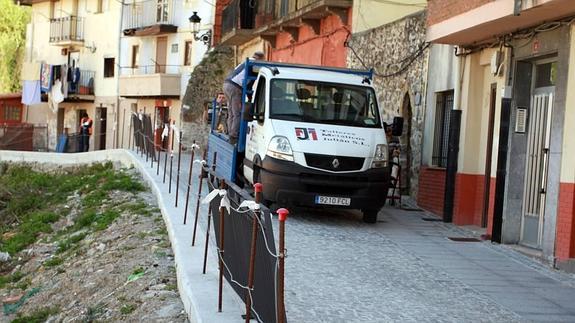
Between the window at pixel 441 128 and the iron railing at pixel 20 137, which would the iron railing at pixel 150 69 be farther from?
the window at pixel 441 128

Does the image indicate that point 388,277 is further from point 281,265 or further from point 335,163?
point 281,265

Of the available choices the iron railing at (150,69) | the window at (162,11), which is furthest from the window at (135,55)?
the window at (162,11)

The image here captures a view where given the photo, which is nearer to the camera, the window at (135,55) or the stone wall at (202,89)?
the stone wall at (202,89)

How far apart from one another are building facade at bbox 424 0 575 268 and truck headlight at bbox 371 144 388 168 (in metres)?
1.68

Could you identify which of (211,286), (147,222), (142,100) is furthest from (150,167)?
(142,100)

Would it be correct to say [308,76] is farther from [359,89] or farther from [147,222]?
[147,222]

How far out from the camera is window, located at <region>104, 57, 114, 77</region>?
46.4 meters

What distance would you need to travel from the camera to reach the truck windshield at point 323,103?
1365 centimetres

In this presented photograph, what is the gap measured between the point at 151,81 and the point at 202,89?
478 centimetres

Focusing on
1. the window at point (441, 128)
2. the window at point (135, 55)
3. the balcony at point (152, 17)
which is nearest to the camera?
the window at point (441, 128)

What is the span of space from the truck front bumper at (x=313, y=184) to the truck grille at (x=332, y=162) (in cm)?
8

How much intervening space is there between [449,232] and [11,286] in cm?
734

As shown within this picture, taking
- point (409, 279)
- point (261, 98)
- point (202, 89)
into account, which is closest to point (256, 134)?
point (261, 98)

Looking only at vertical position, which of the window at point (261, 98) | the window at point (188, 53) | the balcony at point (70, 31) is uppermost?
the balcony at point (70, 31)
